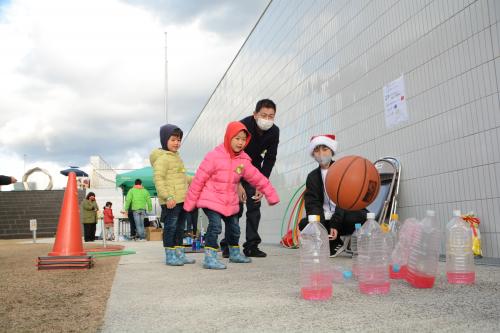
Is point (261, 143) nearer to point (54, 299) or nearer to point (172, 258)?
point (172, 258)

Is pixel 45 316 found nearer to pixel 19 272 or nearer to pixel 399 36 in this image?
pixel 19 272

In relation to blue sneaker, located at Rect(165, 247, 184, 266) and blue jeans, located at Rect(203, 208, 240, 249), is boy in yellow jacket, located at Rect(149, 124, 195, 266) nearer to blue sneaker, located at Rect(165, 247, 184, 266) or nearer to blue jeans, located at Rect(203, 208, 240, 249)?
blue sneaker, located at Rect(165, 247, 184, 266)

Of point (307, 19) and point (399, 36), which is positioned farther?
point (307, 19)

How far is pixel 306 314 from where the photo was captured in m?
2.42

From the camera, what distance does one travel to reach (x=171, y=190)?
542 cm

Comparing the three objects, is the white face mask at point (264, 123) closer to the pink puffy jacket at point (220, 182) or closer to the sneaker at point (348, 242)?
the pink puffy jacket at point (220, 182)

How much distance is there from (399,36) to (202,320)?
461 centimetres

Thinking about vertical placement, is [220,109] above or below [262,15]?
below

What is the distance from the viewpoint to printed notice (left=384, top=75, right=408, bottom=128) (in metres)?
5.71

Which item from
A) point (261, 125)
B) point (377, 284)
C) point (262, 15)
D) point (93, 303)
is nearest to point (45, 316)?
point (93, 303)

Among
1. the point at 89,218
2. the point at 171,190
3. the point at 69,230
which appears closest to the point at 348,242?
the point at 171,190

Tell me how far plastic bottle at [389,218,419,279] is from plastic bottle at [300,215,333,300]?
2.42 ft

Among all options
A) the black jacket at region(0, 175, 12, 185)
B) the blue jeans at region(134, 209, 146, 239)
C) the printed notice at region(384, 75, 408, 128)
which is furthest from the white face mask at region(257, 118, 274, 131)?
the blue jeans at region(134, 209, 146, 239)

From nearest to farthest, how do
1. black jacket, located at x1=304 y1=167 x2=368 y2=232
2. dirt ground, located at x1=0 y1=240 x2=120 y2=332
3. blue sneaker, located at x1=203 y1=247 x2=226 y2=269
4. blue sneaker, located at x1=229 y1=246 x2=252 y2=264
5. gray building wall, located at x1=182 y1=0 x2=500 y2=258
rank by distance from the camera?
dirt ground, located at x1=0 y1=240 x2=120 y2=332
gray building wall, located at x1=182 y1=0 x2=500 y2=258
blue sneaker, located at x1=203 y1=247 x2=226 y2=269
black jacket, located at x1=304 y1=167 x2=368 y2=232
blue sneaker, located at x1=229 y1=246 x2=252 y2=264
